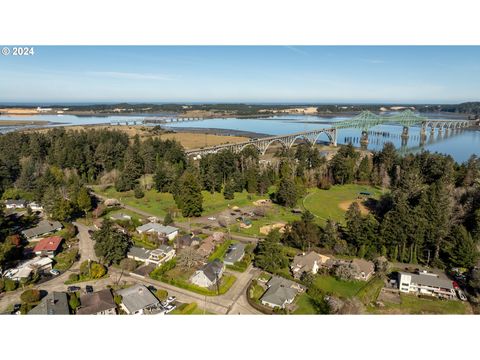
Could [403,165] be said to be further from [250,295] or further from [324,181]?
[250,295]

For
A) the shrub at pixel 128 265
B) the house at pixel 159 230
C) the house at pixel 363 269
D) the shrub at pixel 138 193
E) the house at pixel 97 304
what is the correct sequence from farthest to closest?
the shrub at pixel 138 193 < the house at pixel 159 230 < the shrub at pixel 128 265 < the house at pixel 363 269 < the house at pixel 97 304

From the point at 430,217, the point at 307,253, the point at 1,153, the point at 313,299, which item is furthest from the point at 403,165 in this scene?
the point at 1,153

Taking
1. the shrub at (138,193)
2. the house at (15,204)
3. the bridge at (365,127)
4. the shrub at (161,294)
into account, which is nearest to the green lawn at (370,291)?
the shrub at (161,294)

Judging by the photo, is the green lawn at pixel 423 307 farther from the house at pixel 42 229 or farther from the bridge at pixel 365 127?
the bridge at pixel 365 127

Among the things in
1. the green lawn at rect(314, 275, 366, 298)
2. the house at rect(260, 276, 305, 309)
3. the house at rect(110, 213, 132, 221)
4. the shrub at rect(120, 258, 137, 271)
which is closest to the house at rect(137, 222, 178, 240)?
the house at rect(110, 213, 132, 221)

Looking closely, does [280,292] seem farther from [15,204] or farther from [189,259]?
[15,204]

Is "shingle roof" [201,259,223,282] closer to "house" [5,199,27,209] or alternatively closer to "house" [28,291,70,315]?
"house" [28,291,70,315]

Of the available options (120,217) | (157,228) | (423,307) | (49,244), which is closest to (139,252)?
(157,228)
